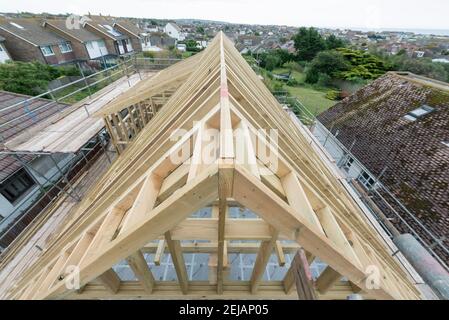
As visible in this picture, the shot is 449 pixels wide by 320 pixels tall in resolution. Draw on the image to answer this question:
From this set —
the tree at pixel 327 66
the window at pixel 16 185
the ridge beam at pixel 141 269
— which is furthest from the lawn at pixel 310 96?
the window at pixel 16 185

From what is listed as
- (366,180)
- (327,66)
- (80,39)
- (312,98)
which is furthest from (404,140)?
(80,39)

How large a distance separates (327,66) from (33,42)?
115 ft

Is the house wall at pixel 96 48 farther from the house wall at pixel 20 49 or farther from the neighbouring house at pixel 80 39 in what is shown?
the house wall at pixel 20 49

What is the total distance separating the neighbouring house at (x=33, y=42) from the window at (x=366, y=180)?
93.3 ft

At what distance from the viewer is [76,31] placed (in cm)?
2392

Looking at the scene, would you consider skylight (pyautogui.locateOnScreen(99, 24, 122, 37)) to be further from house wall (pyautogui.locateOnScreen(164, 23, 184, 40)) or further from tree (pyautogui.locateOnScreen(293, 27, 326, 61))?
house wall (pyautogui.locateOnScreen(164, 23, 184, 40))

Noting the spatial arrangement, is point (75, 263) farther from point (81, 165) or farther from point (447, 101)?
point (447, 101)

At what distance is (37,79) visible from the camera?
51.9 feet

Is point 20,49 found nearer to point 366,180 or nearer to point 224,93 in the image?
point 224,93

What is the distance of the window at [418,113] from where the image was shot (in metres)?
9.34

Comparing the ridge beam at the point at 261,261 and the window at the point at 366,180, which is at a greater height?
the ridge beam at the point at 261,261

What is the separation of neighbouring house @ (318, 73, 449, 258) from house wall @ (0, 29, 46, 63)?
26.7 m

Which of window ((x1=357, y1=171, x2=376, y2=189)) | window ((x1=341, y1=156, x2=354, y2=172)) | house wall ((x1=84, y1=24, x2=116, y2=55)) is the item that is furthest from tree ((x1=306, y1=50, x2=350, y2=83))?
house wall ((x1=84, y1=24, x2=116, y2=55))

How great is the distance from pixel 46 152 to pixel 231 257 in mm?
5087
